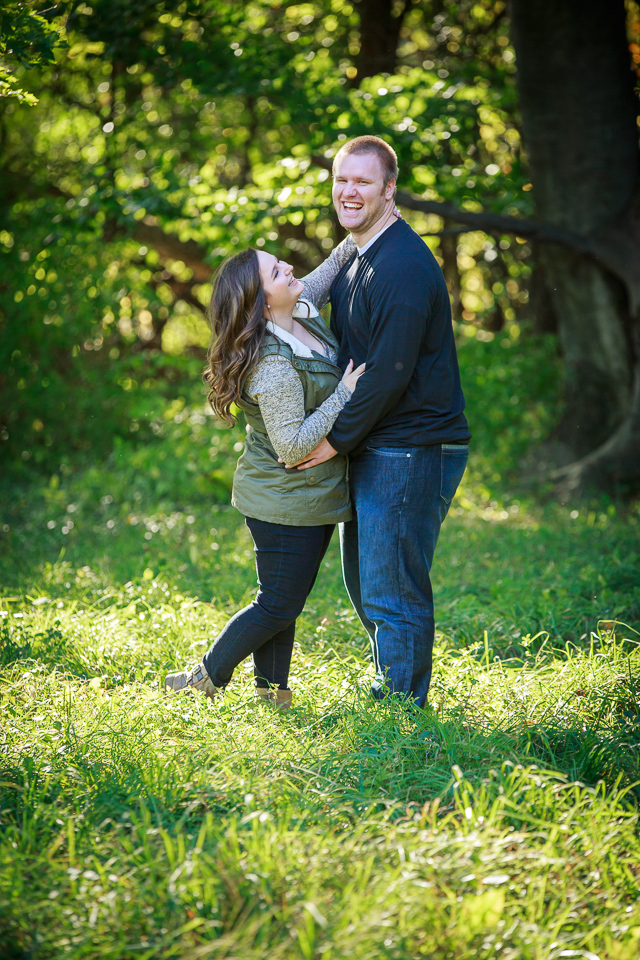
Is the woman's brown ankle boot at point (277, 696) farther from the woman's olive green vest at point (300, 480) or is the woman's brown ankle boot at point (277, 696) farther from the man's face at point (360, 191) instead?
the man's face at point (360, 191)

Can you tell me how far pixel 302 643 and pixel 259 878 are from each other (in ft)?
5.99

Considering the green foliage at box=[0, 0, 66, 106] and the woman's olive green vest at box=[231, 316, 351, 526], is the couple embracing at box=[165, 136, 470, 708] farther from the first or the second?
the green foliage at box=[0, 0, 66, 106]

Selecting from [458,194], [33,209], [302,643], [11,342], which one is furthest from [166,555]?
[33,209]

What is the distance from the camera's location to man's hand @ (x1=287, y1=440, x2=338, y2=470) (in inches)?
110

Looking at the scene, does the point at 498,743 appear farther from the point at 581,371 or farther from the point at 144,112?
the point at 144,112

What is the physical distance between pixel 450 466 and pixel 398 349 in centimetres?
54

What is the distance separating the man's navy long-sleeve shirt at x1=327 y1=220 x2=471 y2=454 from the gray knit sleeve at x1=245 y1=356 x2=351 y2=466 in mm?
68

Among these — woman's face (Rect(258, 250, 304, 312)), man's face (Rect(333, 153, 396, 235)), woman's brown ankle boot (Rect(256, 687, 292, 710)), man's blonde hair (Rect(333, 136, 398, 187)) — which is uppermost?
man's blonde hair (Rect(333, 136, 398, 187))

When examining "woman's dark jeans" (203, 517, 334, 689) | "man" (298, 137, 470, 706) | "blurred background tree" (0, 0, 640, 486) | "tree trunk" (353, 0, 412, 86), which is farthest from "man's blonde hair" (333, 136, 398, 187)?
"tree trunk" (353, 0, 412, 86)

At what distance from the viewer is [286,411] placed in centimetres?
271

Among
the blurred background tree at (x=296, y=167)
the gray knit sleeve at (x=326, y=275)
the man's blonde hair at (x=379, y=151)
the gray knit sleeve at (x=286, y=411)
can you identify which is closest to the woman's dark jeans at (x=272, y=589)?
the gray knit sleeve at (x=286, y=411)

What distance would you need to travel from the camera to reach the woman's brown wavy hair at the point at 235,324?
2.71 m

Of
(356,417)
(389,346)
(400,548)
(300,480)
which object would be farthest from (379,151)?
(400,548)

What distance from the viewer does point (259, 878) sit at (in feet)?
6.35
